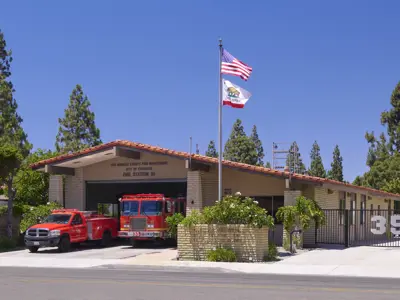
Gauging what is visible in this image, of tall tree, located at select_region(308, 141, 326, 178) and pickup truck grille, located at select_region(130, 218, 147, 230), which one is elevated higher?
tall tree, located at select_region(308, 141, 326, 178)

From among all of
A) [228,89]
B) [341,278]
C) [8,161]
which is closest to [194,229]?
[228,89]

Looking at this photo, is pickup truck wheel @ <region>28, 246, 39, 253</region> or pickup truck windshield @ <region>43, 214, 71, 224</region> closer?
pickup truck wheel @ <region>28, 246, 39, 253</region>

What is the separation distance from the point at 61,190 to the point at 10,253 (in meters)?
6.28

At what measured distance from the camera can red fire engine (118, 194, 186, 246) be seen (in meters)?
28.1

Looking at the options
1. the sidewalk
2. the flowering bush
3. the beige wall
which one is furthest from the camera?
the beige wall

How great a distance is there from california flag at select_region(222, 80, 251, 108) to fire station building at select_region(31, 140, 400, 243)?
12.9 ft

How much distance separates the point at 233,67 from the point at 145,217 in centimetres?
810

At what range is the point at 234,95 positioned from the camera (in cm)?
2498

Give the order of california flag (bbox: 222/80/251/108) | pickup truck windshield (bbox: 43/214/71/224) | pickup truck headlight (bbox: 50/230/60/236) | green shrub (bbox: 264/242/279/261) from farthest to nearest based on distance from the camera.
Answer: pickup truck windshield (bbox: 43/214/71/224)
pickup truck headlight (bbox: 50/230/60/236)
california flag (bbox: 222/80/251/108)
green shrub (bbox: 264/242/279/261)

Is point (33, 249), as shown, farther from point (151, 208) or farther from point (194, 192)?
point (194, 192)

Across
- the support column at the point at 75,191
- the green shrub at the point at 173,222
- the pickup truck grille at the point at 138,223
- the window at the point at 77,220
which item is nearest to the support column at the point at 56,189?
the support column at the point at 75,191

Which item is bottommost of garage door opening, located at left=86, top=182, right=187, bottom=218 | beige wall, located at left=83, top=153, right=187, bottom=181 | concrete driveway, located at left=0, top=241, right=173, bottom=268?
concrete driveway, located at left=0, top=241, right=173, bottom=268

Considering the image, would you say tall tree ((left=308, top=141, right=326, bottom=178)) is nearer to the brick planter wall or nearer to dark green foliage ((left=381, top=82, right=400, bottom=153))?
dark green foliage ((left=381, top=82, right=400, bottom=153))

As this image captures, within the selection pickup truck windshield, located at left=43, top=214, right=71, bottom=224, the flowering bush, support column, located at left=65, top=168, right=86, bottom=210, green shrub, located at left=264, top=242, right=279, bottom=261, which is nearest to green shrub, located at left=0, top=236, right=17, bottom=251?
pickup truck windshield, located at left=43, top=214, right=71, bottom=224
